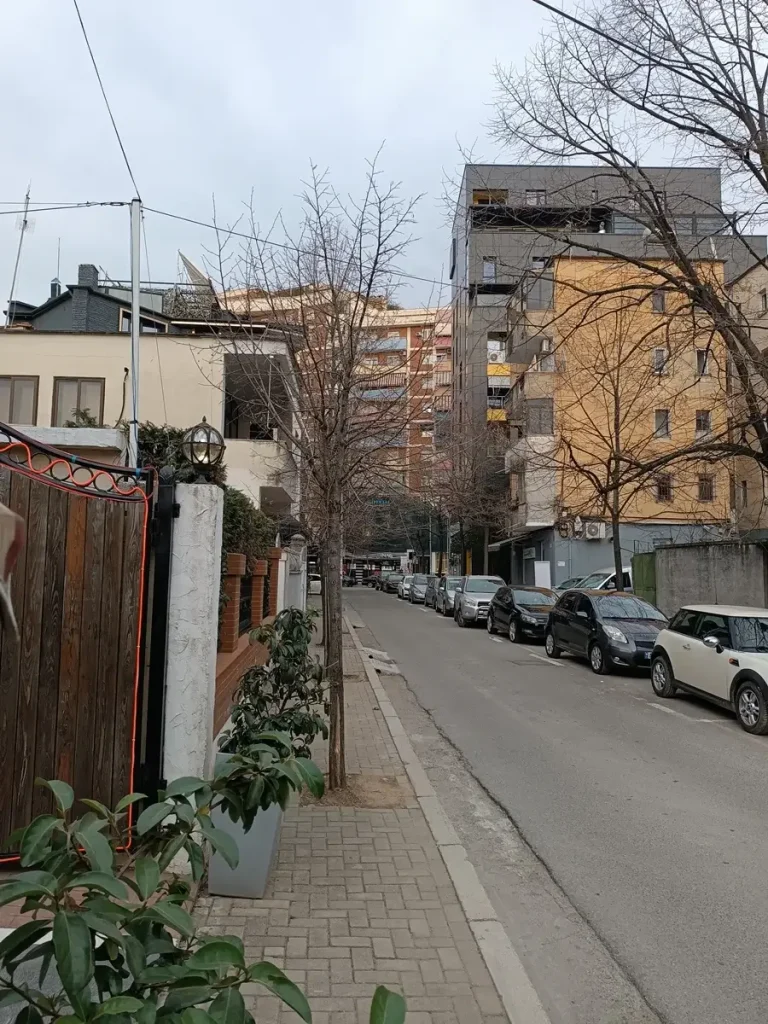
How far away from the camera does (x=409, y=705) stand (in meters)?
12.1

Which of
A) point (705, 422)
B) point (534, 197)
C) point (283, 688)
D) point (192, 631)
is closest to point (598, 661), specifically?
point (705, 422)

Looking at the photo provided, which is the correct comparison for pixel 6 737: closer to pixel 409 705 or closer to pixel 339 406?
pixel 339 406

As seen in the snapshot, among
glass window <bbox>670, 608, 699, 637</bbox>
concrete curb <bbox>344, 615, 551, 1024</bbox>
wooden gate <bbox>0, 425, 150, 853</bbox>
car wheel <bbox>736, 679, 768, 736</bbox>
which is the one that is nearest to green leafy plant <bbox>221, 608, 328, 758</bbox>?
wooden gate <bbox>0, 425, 150, 853</bbox>

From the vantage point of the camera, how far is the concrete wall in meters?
19.6

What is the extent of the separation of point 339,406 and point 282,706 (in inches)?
106

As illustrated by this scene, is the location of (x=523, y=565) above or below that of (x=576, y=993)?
above

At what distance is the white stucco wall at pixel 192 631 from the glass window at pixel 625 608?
492 inches

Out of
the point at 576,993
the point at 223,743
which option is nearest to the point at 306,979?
the point at 576,993

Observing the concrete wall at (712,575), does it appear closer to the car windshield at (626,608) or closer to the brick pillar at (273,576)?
the car windshield at (626,608)

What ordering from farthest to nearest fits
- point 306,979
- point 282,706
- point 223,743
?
point 282,706 < point 223,743 < point 306,979

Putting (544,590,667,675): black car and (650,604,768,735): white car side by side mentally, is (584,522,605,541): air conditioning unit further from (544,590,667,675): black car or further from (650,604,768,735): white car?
(650,604,768,735): white car

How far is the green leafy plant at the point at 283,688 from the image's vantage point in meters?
5.54

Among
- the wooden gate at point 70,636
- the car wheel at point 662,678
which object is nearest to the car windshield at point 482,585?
the car wheel at point 662,678

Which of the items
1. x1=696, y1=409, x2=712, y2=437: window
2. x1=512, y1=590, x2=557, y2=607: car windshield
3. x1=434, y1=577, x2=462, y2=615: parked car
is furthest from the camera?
x1=434, y1=577, x2=462, y2=615: parked car
